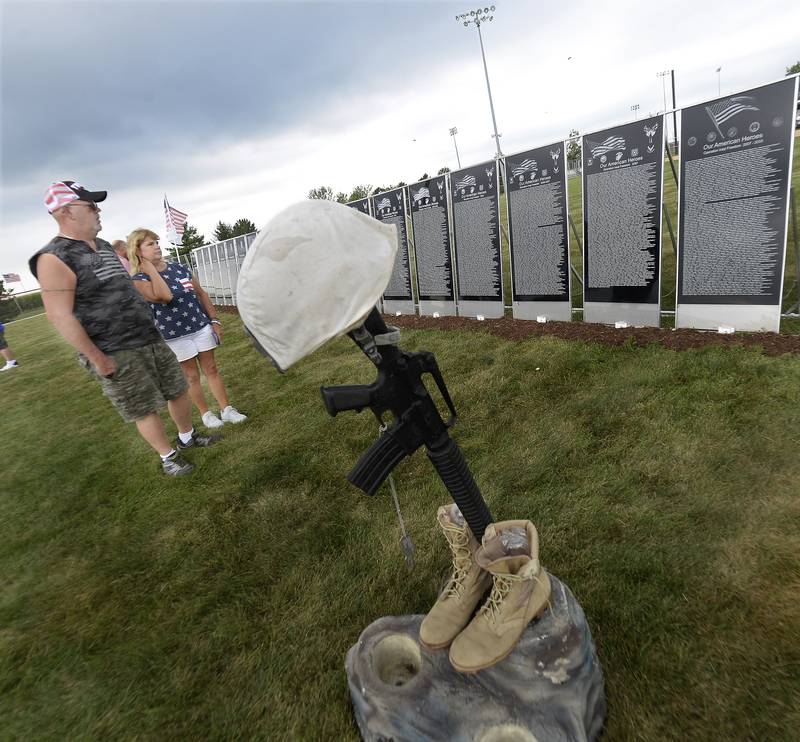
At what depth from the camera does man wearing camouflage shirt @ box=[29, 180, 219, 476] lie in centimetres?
279

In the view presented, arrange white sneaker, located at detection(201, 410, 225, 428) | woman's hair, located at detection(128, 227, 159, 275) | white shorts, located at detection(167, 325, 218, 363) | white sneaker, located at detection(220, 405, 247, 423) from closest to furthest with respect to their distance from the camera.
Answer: woman's hair, located at detection(128, 227, 159, 275)
white shorts, located at detection(167, 325, 218, 363)
white sneaker, located at detection(201, 410, 225, 428)
white sneaker, located at detection(220, 405, 247, 423)

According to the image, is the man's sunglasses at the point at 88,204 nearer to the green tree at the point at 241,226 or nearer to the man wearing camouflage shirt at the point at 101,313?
the man wearing camouflage shirt at the point at 101,313

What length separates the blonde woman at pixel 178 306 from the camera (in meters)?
3.72

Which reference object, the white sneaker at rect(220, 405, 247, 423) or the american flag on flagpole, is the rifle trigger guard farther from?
the american flag on flagpole

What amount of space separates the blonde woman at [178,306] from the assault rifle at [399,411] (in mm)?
3099

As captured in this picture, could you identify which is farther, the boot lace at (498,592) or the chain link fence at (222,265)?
the chain link fence at (222,265)

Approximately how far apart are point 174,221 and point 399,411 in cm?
1645

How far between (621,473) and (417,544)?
1405 mm

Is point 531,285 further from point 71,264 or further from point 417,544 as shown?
point 71,264

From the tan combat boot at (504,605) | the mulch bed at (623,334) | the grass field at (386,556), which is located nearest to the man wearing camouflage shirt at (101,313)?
the grass field at (386,556)

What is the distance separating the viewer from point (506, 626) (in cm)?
149

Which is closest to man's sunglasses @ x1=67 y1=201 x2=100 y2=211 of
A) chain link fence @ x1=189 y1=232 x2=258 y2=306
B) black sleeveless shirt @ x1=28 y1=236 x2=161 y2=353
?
black sleeveless shirt @ x1=28 y1=236 x2=161 y2=353

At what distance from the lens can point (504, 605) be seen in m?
1.51

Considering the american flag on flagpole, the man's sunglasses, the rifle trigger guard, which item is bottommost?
the rifle trigger guard
